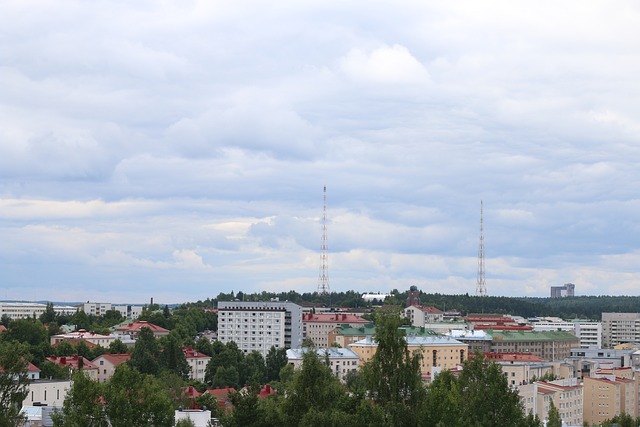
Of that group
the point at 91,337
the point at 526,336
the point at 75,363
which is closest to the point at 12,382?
the point at 75,363

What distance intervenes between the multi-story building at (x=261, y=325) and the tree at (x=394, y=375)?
125m

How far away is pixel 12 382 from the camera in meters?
52.1

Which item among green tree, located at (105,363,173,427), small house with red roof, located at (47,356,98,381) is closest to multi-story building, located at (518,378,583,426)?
small house with red roof, located at (47,356,98,381)

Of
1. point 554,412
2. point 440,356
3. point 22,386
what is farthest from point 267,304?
point 22,386

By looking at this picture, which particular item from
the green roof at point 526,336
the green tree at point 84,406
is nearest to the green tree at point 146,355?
the green tree at point 84,406

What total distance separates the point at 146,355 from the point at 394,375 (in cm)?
6990

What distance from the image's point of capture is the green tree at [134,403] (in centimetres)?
4450

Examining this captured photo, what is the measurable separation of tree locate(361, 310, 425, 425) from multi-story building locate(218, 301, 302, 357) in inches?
4939

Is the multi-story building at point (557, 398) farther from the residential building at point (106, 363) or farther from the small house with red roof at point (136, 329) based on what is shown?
the small house with red roof at point (136, 329)

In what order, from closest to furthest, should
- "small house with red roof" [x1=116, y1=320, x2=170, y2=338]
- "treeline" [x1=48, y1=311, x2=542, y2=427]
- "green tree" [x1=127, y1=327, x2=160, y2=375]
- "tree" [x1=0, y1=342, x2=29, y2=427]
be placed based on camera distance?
1. "treeline" [x1=48, y1=311, x2=542, y2=427]
2. "tree" [x1=0, y1=342, x2=29, y2=427]
3. "green tree" [x1=127, y1=327, x2=160, y2=375]
4. "small house with red roof" [x1=116, y1=320, x2=170, y2=338]

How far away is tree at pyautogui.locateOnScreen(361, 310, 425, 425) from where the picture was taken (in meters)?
47.8

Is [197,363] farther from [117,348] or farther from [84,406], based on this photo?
[84,406]

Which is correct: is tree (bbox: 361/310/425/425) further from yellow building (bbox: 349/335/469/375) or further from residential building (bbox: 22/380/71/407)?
yellow building (bbox: 349/335/469/375)

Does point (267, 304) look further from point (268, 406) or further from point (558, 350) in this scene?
point (268, 406)
